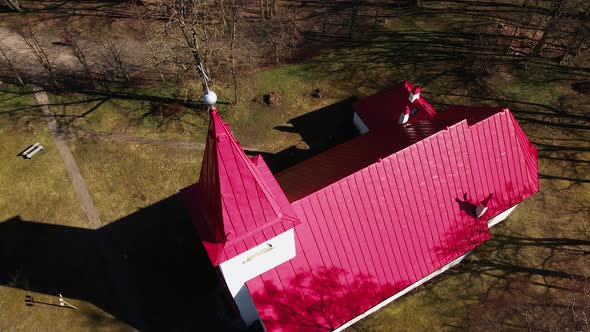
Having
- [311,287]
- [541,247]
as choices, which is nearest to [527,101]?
[541,247]

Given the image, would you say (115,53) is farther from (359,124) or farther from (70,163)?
(359,124)

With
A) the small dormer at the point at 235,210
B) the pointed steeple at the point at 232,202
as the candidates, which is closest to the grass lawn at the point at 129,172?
the small dormer at the point at 235,210

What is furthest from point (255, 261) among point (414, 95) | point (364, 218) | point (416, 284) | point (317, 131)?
point (317, 131)

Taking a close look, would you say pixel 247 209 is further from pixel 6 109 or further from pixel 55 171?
pixel 6 109

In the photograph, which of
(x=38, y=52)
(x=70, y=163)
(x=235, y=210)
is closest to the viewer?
(x=235, y=210)

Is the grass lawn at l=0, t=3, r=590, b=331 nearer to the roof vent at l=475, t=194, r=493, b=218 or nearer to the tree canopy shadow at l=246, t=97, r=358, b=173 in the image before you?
the tree canopy shadow at l=246, t=97, r=358, b=173
